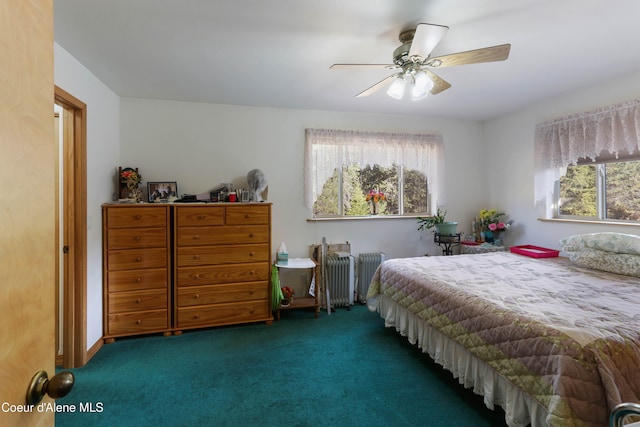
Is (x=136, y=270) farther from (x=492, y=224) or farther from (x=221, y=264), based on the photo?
(x=492, y=224)

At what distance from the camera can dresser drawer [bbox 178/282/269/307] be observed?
2.92 m

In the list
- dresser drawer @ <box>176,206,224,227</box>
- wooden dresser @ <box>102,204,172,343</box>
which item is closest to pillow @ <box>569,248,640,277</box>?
dresser drawer @ <box>176,206,224,227</box>

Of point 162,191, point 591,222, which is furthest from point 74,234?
point 591,222

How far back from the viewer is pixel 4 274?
20.5 inches

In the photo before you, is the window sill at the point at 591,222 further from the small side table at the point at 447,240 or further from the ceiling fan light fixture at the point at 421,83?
the ceiling fan light fixture at the point at 421,83

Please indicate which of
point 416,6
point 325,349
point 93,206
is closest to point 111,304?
point 93,206

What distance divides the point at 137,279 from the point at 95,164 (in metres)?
1.10

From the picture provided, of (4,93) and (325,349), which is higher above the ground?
(4,93)

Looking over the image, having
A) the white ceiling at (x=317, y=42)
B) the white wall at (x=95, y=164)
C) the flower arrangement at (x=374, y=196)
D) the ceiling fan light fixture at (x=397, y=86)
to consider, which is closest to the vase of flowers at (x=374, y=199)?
the flower arrangement at (x=374, y=196)

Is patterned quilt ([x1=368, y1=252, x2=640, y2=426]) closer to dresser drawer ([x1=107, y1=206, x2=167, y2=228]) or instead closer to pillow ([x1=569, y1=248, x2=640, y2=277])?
pillow ([x1=569, y1=248, x2=640, y2=277])

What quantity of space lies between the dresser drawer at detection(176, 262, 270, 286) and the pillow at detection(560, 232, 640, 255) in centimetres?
289

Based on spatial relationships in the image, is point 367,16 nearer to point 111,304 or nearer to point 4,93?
point 4,93

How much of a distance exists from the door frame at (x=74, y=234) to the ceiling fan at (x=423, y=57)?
211cm

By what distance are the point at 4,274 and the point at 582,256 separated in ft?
11.5
